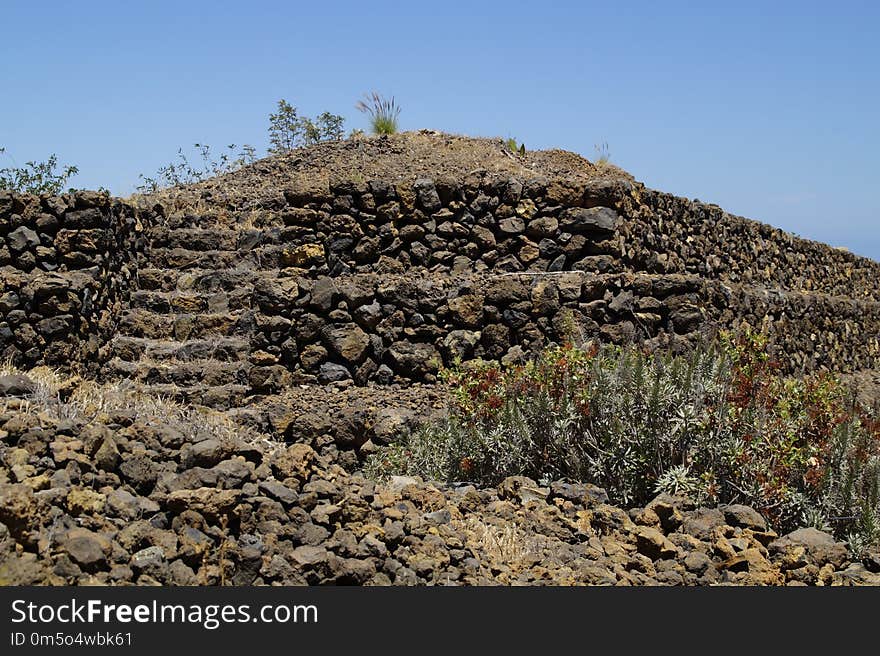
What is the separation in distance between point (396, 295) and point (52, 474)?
4.68 meters

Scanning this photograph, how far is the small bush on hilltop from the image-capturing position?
549 cm

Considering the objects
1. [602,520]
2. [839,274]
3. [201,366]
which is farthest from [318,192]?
[839,274]

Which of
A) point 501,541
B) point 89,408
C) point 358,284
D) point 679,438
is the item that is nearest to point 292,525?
point 501,541

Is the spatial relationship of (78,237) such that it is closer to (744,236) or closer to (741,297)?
(741,297)

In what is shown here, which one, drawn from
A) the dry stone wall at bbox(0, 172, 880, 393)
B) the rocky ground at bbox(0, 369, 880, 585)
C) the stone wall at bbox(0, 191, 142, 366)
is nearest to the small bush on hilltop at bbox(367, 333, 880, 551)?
the rocky ground at bbox(0, 369, 880, 585)

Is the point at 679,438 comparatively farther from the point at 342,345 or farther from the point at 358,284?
the point at 358,284

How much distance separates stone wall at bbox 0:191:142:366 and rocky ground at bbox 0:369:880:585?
352cm

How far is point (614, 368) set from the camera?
20.7ft

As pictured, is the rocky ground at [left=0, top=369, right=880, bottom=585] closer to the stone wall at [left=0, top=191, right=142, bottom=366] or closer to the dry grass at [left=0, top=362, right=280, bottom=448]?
the dry grass at [left=0, top=362, right=280, bottom=448]

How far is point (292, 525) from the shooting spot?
421cm

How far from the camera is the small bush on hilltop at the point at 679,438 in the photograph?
18.0 feet

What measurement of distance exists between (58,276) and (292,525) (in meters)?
5.86

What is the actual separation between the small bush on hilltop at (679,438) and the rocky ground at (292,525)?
340 millimetres

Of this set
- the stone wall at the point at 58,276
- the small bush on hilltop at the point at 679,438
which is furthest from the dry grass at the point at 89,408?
the stone wall at the point at 58,276
